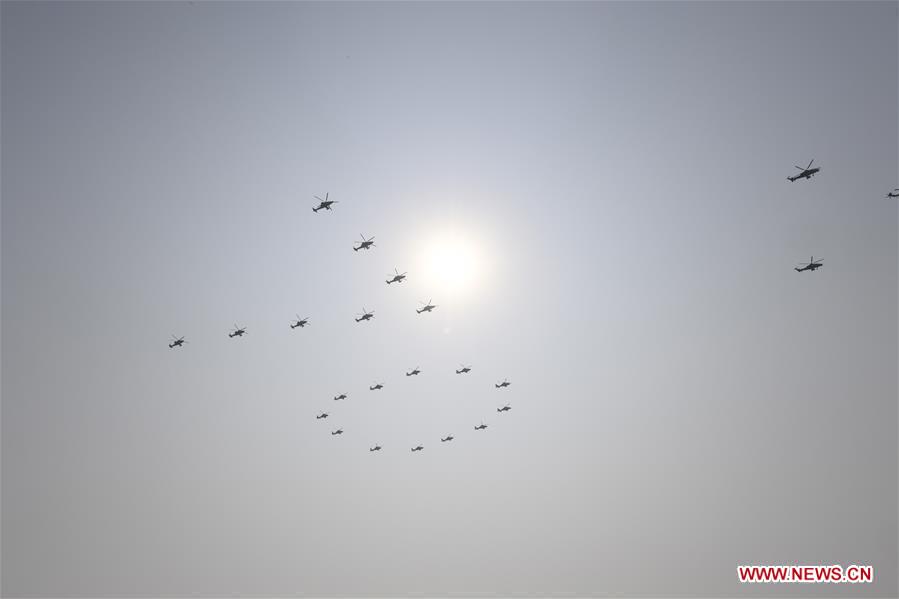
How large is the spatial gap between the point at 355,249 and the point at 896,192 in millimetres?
133394

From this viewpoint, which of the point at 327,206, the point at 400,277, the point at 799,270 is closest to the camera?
the point at 799,270

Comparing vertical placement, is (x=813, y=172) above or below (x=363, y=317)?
above

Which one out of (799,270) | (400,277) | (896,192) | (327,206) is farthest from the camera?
(400,277)

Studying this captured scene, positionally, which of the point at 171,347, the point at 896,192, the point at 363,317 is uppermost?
the point at 896,192

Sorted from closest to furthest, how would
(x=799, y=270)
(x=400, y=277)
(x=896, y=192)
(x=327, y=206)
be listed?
(x=896, y=192) < (x=799, y=270) < (x=327, y=206) < (x=400, y=277)

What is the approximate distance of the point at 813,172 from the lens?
462 ft

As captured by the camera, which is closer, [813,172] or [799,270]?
[813,172]

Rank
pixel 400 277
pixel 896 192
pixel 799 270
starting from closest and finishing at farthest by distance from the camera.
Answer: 1. pixel 896 192
2. pixel 799 270
3. pixel 400 277

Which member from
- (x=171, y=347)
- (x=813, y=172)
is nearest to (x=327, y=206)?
(x=171, y=347)

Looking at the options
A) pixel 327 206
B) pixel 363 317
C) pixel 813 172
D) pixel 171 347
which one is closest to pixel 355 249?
pixel 327 206

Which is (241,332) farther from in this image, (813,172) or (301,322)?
(813,172)

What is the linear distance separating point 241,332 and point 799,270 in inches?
6145

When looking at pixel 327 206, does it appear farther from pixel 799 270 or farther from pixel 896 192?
pixel 896 192

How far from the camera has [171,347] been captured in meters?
182
